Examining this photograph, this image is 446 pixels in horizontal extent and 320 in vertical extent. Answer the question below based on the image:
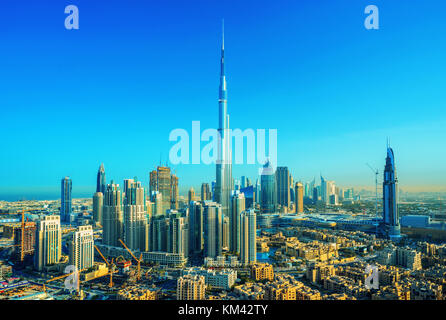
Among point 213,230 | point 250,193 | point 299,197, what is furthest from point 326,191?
point 213,230

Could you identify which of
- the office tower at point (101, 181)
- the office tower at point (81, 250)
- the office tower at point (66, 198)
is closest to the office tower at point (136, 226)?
the office tower at point (81, 250)

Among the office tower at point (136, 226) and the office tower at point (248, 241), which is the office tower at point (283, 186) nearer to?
the office tower at point (136, 226)

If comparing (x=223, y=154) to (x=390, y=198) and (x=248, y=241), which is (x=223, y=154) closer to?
(x=248, y=241)

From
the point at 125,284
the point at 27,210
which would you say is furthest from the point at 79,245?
the point at 27,210

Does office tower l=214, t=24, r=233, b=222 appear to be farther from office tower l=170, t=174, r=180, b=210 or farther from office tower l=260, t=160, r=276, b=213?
office tower l=260, t=160, r=276, b=213
